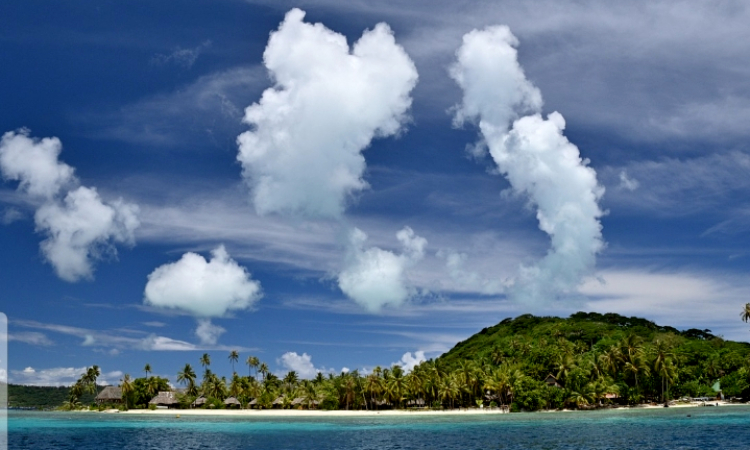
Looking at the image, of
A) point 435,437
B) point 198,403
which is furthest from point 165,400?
point 435,437

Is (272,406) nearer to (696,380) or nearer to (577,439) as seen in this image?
(696,380)

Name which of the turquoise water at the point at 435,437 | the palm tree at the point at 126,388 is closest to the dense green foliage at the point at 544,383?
the palm tree at the point at 126,388

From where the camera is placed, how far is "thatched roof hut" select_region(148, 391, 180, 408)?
146 meters

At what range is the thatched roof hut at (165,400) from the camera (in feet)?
479

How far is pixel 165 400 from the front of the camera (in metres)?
146

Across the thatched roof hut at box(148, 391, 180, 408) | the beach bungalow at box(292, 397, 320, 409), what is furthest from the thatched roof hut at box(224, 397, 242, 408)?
the beach bungalow at box(292, 397, 320, 409)

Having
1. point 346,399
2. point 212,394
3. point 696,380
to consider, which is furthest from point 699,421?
point 212,394

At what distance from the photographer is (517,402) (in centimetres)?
10762

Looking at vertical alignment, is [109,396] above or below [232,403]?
above

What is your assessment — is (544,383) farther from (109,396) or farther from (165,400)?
(109,396)

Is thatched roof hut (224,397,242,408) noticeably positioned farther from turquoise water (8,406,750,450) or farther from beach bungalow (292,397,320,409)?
turquoise water (8,406,750,450)

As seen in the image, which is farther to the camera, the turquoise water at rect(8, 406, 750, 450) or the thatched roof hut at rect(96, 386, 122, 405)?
the thatched roof hut at rect(96, 386, 122, 405)

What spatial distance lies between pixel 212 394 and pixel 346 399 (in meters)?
39.4

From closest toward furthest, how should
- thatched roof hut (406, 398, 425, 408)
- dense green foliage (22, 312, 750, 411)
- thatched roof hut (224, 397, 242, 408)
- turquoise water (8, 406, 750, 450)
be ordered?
turquoise water (8, 406, 750, 450) → dense green foliage (22, 312, 750, 411) → thatched roof hut (406, 398, 425, 408) → thatched roof hut (224, 397, 242, 408)
